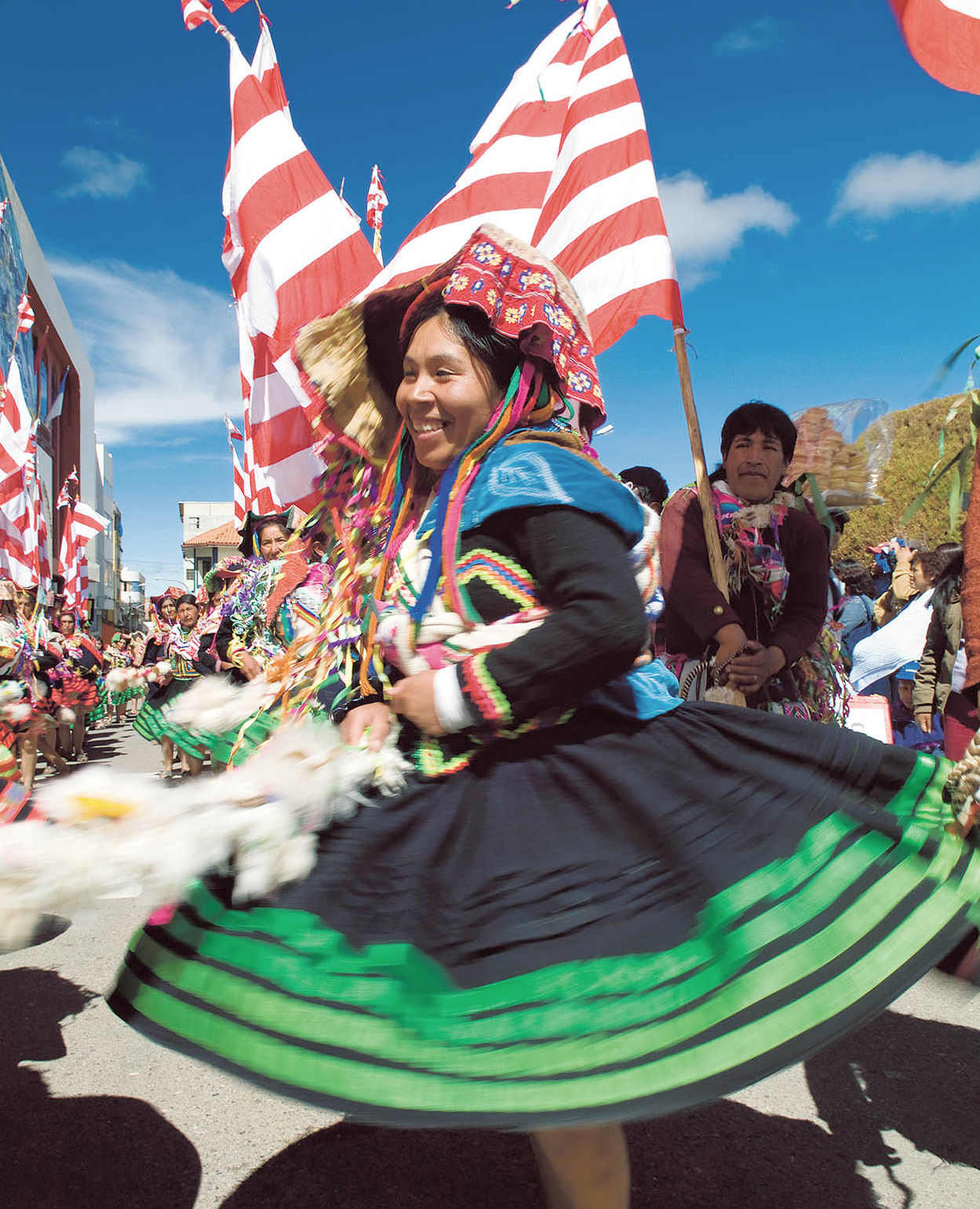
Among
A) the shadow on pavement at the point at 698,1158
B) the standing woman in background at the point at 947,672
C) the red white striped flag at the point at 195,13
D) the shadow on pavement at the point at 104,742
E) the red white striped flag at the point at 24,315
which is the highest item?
the red white striped flag at the point at 24,315

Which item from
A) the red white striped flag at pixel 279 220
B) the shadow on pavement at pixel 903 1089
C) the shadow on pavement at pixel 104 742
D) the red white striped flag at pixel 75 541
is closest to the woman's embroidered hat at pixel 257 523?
the red white striped flag at pixel 279 220

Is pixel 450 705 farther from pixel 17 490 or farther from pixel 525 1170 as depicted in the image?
pixel 17 490

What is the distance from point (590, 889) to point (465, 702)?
331 mm

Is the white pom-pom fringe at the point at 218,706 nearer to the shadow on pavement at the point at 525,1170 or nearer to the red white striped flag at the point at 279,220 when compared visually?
the shadow on pavement at the point at 525,1170

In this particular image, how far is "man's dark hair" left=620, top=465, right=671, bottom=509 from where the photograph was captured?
5062 mm

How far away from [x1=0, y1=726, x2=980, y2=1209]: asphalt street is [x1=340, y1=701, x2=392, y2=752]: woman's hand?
107 centimetres

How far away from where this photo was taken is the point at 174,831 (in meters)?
1.19

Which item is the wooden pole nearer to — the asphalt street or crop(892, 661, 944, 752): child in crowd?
the asphalt street

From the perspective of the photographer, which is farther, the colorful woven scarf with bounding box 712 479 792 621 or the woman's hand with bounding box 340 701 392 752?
the colorful woven scarf with bounding box 712 479 792 621

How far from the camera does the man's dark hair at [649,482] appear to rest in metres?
5.06

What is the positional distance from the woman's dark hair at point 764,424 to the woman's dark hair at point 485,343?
1.63m

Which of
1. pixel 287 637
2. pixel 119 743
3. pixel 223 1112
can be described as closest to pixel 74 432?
pixel 119 743

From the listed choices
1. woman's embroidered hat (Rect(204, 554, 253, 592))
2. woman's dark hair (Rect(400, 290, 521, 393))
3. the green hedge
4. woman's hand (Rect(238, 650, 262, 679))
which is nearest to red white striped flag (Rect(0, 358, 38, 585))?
woman's embroidered hat (Rect(204, 554, 253, 592))

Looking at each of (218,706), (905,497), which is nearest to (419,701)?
(218,706)
